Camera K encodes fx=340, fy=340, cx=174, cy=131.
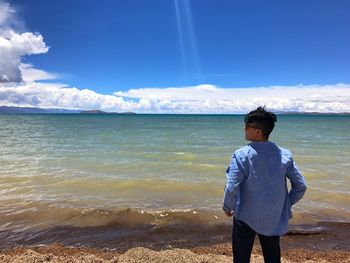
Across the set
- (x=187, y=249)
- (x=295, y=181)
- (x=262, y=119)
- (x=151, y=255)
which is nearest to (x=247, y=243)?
(x=295, y=181)

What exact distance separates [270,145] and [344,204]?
24.4 ft

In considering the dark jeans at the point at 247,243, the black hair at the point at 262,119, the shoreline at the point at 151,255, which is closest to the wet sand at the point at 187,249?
the shoreline at the point at 151,255

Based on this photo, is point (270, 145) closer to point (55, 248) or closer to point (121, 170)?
point (55, 248)

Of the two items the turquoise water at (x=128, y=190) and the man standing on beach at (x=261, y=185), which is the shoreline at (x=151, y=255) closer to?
the turquoise water at (x=128, y=190)

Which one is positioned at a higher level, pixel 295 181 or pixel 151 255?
pixel 295 181

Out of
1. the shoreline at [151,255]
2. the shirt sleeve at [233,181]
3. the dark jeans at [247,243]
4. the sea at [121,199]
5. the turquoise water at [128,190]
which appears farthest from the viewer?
the turquoise water at [128,190]

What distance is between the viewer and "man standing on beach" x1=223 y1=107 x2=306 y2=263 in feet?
10.3

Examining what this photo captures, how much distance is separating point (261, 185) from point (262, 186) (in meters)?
0.01

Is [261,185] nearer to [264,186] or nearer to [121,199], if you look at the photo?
[264,186]

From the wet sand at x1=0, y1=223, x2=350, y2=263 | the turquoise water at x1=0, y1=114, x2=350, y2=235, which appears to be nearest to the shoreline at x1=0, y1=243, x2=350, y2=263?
the wet sand at x1=0, y1=223, x2=350, y2=263

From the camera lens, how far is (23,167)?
14.8 m

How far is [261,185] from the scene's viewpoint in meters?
3.17

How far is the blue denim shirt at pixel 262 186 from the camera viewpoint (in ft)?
10.3

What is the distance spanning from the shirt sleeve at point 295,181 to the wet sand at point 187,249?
2.27 metres
